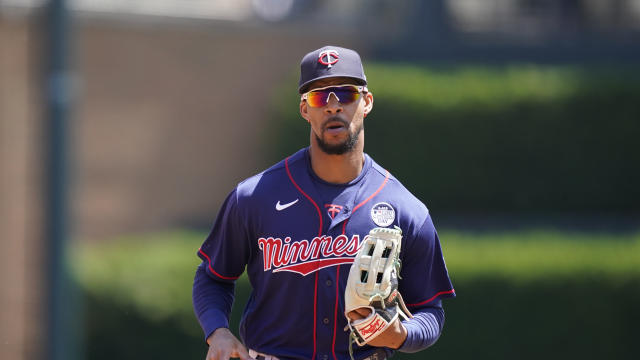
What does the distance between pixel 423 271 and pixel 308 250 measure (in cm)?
47

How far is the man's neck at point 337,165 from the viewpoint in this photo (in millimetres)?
3830

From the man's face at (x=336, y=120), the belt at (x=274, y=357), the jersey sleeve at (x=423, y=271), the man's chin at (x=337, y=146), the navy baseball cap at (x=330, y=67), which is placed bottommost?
the belt at (x=274, y=357)

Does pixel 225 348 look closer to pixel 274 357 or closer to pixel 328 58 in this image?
pixel 274 357

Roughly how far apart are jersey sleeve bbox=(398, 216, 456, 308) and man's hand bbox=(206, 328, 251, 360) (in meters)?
0.69

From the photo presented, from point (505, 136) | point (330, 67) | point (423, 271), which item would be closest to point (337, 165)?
point (330, 67)

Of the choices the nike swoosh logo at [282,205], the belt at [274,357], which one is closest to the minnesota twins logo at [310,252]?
the nike swoosh logo at [282,205]

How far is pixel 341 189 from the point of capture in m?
3.86

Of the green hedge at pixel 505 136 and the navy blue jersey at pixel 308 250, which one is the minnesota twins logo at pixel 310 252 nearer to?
the navy blue jersey at pixel 308 250

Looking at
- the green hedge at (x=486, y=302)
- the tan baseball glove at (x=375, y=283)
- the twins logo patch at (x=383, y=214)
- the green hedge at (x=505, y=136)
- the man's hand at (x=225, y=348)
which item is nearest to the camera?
the tan baseball glove at (x=375, y=283)

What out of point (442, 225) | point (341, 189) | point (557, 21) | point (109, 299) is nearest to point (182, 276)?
point (109, 299)

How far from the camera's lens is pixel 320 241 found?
147 inches

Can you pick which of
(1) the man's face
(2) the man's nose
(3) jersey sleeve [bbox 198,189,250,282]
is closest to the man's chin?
(1) the man's face

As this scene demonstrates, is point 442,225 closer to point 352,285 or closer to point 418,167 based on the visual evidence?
point 418,167

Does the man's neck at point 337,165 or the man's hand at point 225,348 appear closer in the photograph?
the man's hand at point 225,348
